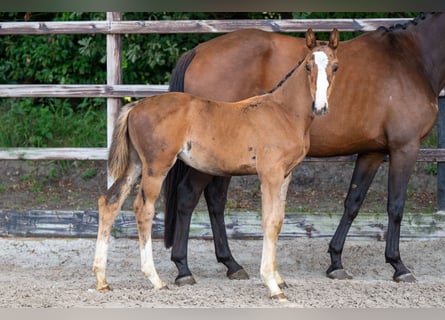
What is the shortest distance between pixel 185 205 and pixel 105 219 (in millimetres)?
759

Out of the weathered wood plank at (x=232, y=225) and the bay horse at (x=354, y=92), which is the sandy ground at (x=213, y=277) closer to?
the weathered wood plank at (x=232, y=225)

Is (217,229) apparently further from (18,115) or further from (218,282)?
(18,115)

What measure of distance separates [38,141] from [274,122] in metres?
4.64

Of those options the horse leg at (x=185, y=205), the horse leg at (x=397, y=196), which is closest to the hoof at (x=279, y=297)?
the horse leg at (x=185, y=205)

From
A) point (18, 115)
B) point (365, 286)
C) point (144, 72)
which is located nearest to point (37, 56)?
point (18, 115)

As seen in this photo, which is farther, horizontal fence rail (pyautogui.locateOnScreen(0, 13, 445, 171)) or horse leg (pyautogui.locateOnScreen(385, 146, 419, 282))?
horizontal fence rail (pyautogui.locateOnScreen(0, 13, 445, 171))

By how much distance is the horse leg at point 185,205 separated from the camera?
516 centimetres

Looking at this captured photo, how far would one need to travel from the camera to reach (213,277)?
5477 millimetres

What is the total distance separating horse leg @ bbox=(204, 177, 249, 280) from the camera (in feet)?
17.8

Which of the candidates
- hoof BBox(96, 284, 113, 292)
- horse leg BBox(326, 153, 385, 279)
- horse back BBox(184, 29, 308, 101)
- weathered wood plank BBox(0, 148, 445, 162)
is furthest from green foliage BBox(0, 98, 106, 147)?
hoof BBox(96, 284, 113, 292)

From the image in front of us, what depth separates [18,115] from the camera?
29.0ft

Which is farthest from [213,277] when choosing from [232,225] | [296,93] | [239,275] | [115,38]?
[115,38]

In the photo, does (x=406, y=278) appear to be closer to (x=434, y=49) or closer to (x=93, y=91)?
(x=434, y=49)

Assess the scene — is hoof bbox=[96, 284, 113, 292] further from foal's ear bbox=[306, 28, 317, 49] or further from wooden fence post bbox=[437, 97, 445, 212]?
wooden fence post bbox=[437, 97, 445, 212]
